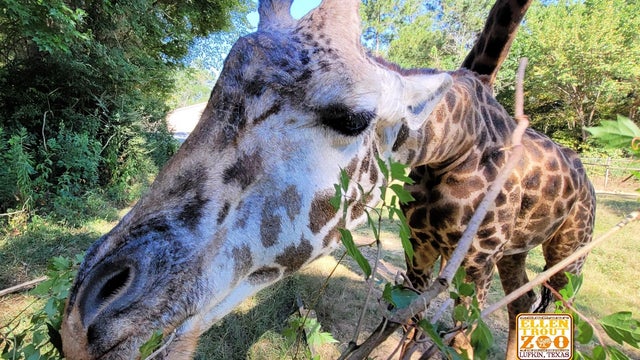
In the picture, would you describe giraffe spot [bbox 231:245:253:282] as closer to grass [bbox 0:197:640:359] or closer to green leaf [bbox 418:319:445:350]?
green leaf [bbox 418:319:445:350]

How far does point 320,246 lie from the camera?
1356 millimetres

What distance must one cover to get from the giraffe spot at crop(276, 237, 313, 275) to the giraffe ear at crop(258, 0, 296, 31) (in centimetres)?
93

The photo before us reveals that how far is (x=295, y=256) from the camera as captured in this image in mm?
1295

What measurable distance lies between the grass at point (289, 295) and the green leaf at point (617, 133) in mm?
1770

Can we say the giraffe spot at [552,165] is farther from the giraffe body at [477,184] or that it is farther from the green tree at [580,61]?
the green tree at [580,61]

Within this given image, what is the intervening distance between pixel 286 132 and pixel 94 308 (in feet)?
2.63

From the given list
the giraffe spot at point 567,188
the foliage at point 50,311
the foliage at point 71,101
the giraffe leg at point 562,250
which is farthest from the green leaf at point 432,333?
the foliage at point 71,101

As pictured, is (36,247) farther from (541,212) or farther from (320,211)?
(541,212)

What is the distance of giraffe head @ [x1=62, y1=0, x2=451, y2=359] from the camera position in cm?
99

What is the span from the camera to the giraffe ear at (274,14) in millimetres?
1453

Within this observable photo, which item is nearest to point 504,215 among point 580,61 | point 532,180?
point 532,180

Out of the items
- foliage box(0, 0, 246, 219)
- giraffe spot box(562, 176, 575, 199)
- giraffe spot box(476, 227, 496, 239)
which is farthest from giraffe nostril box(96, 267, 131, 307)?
foliage box(0, 0, 246, 219)

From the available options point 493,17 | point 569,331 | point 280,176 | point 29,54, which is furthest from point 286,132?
point 29,54

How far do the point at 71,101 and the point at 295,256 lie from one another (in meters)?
8.33
